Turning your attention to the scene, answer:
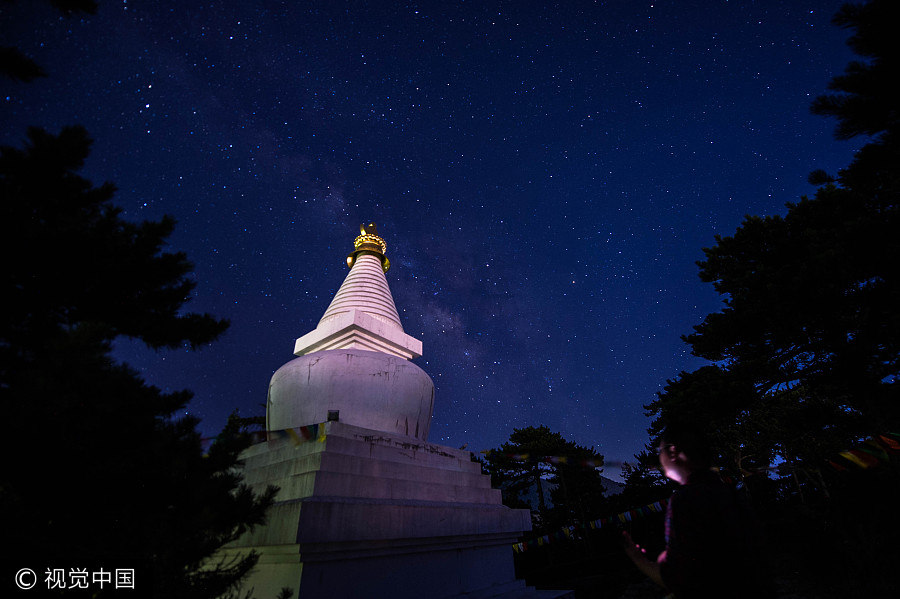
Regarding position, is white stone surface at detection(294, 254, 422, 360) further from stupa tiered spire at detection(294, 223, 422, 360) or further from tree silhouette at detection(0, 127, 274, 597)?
tree silhouette at detection(0, 127, 274, 597)

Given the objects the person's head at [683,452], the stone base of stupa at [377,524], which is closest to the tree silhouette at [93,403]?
the stone base of stupa at [377,524]

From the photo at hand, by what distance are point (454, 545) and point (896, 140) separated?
829 cm

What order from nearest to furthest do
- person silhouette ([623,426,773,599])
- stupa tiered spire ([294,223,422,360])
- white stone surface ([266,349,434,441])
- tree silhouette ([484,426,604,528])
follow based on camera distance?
person silhouette ([623,426,773,599])
white stone surface ([266,349,434,441])
stupa tiered spire ([294,223,422,360])
tree silhouette ([484,426,604,528])

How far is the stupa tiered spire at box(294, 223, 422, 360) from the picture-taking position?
9.57 metres

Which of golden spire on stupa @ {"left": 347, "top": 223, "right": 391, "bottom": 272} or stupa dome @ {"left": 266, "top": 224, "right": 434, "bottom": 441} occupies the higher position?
golden spire on stupa @ {"left": 347, "top": 223, "right": 391, "bottom": 272}

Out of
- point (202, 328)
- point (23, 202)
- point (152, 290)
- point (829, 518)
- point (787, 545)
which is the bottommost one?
point (787, 545)

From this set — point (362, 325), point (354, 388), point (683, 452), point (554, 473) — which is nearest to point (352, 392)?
point (354, 388)

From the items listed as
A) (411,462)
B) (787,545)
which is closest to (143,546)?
(411,462)

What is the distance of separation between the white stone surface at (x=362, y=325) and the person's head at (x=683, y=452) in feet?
25.1

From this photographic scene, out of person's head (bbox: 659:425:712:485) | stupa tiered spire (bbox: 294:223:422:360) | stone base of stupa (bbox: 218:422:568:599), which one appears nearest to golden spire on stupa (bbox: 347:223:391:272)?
stupa tiered spire (bbox: 294:223:422:360)

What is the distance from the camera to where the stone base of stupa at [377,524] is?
15.2 feet

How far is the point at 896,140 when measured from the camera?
16.8ft

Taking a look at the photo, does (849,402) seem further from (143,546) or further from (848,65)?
(143,546)

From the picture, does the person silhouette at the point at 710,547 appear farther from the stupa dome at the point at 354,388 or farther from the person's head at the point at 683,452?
the stupa dome at the point at 354,388
